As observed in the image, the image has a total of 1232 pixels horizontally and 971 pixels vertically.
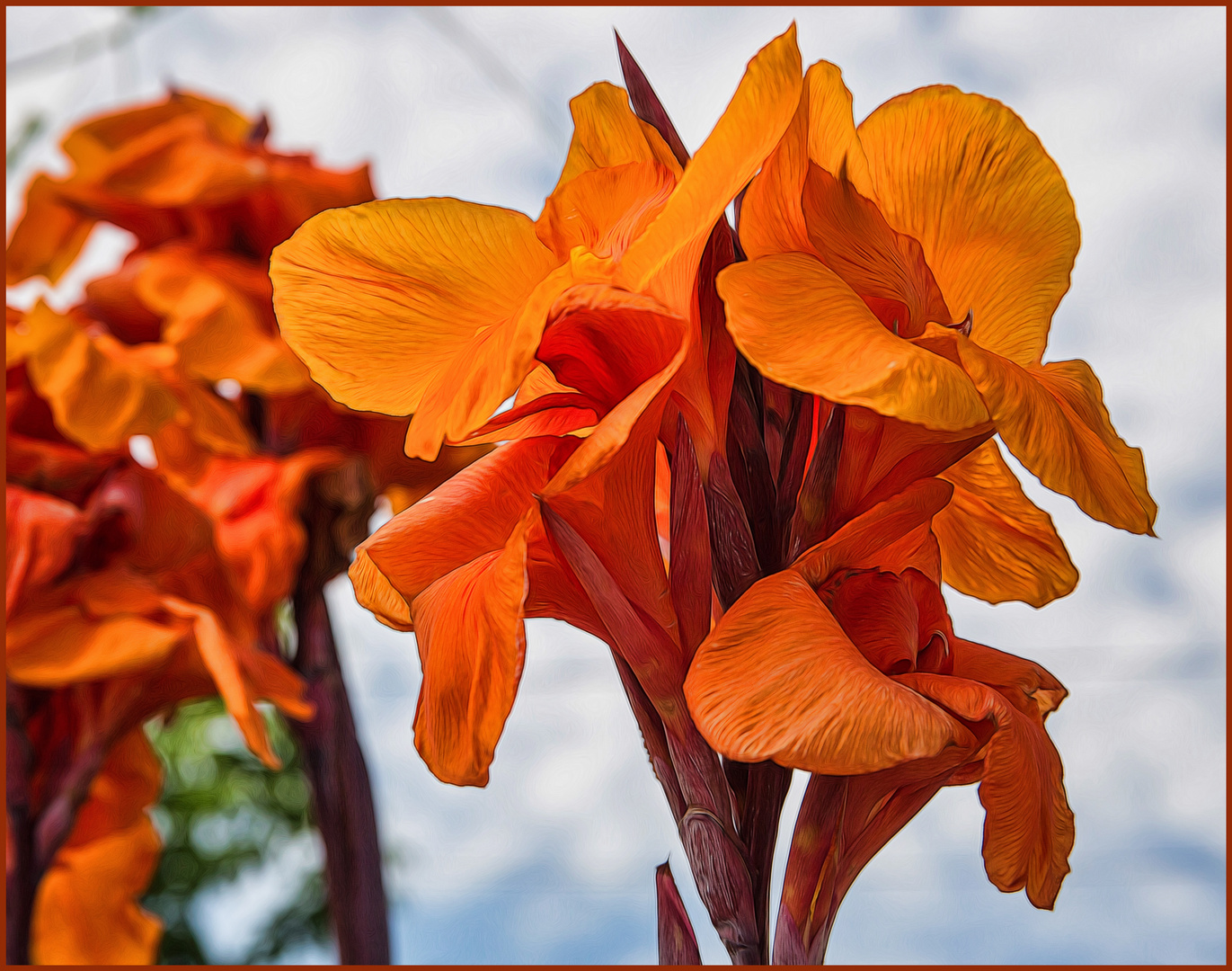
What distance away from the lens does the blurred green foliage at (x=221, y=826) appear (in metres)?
0.67

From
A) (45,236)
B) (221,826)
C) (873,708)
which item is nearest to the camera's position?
(873,708)

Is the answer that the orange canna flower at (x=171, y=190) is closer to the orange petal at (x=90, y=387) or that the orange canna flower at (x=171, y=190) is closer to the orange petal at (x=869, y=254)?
the orange petal at (x=90, y=387)

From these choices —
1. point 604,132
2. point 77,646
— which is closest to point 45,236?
point 77,646

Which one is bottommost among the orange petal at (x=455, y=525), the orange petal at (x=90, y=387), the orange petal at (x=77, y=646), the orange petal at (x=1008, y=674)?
the orange petal at (x=1008, y=674)

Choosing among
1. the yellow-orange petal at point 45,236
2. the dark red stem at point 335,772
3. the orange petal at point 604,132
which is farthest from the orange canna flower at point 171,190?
the orange petal at point 604,132

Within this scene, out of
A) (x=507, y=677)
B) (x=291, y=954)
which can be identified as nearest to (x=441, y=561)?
(x=507, y=677)

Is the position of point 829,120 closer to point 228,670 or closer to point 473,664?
point 473,664

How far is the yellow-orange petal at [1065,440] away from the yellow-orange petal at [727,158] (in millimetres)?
36

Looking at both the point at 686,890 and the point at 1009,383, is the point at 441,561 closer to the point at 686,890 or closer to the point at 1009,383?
the point at 1009,383

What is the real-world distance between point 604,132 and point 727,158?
46 mm

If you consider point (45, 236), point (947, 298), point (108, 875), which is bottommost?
point (108, 875)

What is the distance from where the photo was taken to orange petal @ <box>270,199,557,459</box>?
156mm

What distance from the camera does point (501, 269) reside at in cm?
16

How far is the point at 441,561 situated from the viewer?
16cm
